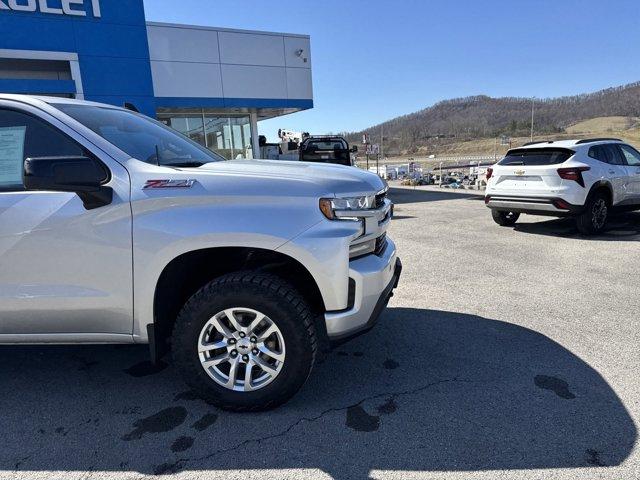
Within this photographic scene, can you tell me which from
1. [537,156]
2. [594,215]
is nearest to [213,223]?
[537,156]

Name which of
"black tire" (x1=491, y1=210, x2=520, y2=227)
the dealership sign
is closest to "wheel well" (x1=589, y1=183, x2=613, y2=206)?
"black tire" (x1=491, y1=210, x2=520, y2=227)

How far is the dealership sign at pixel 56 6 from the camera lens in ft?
35.7

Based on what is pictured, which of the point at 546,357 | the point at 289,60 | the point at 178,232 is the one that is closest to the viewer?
the point at 178,232

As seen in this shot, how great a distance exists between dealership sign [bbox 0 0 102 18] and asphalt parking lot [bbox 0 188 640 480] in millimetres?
11224

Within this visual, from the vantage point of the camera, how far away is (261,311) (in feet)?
8.22

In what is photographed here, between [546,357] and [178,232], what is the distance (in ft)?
9.34

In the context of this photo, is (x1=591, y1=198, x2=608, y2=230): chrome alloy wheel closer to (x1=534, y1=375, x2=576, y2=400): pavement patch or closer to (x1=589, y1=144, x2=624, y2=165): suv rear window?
(x1=589, y1=144, x2=624, y2=165): suv rear window

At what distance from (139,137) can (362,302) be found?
6.39ft

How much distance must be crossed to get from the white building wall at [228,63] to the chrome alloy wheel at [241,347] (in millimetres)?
13831

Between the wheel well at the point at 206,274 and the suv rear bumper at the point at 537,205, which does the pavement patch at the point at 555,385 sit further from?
the suv rear bumper at the point at 537,205

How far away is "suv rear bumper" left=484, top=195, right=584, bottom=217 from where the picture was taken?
7.16 metres

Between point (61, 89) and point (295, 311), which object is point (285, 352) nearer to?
point (295, 311)

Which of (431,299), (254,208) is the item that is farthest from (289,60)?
(254,208)

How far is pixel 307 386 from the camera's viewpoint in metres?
2.96
